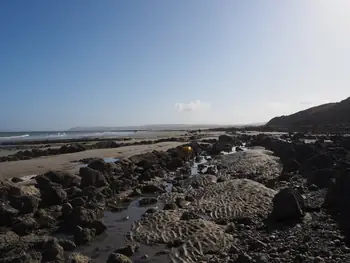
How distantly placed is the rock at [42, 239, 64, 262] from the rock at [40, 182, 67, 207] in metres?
5.93

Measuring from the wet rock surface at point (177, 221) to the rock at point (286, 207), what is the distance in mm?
35

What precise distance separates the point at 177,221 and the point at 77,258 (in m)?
4.12

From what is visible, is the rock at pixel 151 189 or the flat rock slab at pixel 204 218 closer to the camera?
the flat rock slab at pixel 204 218

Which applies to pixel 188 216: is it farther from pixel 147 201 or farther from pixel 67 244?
pixel 67 244

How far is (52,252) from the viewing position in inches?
354

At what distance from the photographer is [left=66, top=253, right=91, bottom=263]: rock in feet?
28.5

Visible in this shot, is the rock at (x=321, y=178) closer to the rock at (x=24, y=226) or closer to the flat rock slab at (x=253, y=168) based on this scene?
the flat rock slab at (x=253, y=168)

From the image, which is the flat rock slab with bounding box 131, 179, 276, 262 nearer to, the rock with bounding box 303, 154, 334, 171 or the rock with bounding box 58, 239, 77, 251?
the rock with bounding box 58, 239, 77, 251

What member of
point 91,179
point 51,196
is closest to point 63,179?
point 91,179

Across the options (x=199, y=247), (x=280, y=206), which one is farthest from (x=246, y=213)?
(x=199, y=247)

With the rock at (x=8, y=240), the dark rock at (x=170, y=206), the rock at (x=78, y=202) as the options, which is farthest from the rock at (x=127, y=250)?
the rock at (x=78, y=202)

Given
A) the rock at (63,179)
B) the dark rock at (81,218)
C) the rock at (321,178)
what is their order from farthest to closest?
the rock at (63,179), the rock at (321,178), the dark rock at (81,218)

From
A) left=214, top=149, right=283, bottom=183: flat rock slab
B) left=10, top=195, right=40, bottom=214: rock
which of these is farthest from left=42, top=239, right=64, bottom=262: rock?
left=214, top=149, right=283, bottom=183: flat rock slab

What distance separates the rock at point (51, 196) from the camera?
1505cm
